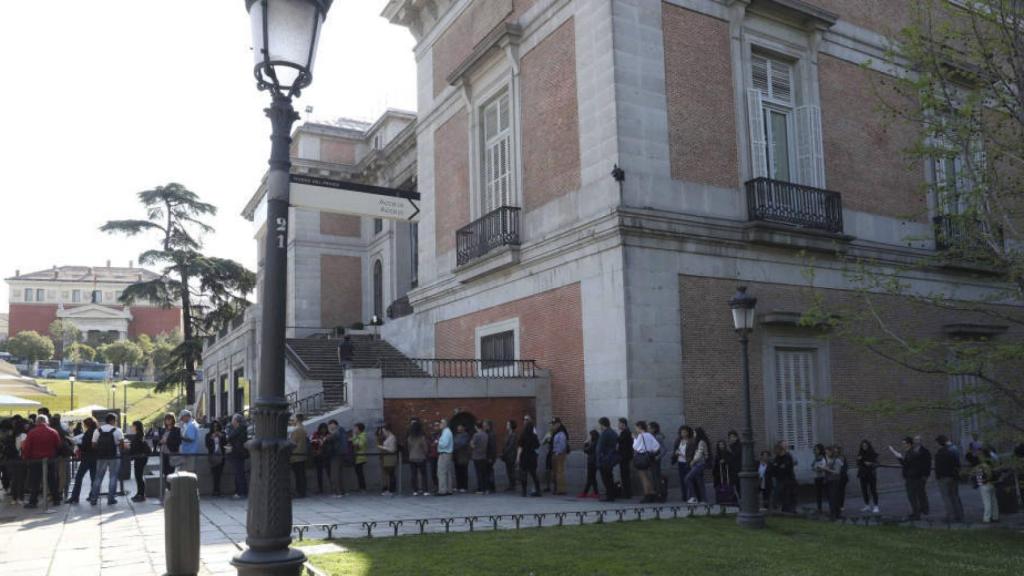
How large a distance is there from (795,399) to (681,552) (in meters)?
10.6

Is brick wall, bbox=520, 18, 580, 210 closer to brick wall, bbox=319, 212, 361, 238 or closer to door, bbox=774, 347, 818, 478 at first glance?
door, bbox=774, 347, 818, 478

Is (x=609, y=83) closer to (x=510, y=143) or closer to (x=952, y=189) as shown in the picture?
(x=510, y=143)

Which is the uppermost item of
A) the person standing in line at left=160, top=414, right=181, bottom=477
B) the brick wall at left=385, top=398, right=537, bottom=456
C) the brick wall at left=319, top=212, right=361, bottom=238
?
the brick wall at left=319, top=212, right=361, bottom=238

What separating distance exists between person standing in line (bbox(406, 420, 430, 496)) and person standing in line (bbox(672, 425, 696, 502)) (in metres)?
4.79

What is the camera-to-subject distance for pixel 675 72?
1827cm

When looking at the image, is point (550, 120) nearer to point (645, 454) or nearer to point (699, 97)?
point (699, 97)

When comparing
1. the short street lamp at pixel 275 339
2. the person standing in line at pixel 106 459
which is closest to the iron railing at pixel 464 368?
the person standing in line at pixel 106 459

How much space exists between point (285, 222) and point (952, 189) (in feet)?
31.7

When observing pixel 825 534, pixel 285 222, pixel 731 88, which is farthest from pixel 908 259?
pixel 285 222

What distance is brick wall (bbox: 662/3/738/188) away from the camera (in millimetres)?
18156

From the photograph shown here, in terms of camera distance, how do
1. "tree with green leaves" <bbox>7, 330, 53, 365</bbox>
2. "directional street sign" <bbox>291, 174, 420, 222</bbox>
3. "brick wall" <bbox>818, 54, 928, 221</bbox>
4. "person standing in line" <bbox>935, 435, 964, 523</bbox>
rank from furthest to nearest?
"tree with green leaves" <bbox>7, 330, 53, 365</bbox>, "brick wall" <bbox>818, 54, 928, 221</bbox>, "person standing in line" <bbox>935, 435, 964, 523</bbox>, "directional street sign" <bbox>291, 174, 420, 222</bbox>

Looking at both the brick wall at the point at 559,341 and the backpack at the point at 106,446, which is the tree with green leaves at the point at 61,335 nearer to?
the brick wall at the point at 559,341

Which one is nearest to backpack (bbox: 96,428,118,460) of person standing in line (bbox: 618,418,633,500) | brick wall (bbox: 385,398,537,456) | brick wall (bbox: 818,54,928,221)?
brick wall (bbox: 385,398,537,456)

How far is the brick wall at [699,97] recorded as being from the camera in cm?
1816
